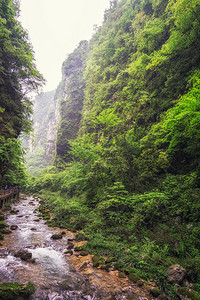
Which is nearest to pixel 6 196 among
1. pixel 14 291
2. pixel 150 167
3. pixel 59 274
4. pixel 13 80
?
pixel 13 80

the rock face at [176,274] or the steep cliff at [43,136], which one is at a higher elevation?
the steep cliff at [43,136]

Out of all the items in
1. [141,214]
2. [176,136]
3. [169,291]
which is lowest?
[169,291]

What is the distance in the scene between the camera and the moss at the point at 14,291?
2.92m

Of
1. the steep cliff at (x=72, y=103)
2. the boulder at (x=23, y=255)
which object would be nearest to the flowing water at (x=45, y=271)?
the boulder at (x=23, y=255)

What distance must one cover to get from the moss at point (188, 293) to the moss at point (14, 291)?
352cm

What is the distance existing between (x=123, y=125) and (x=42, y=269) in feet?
34.7

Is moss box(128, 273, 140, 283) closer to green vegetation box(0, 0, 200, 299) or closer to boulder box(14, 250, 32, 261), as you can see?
green vegetation box(0, 0, 200, 299)

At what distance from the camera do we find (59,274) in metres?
4.26

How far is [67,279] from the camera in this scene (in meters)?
4.05

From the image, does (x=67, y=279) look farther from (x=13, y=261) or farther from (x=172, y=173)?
(x=172, y=173)

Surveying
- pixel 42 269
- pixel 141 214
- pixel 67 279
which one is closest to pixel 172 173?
pixel 141 214

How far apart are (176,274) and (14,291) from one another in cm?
393

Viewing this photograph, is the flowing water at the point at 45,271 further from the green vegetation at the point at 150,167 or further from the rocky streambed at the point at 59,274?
the green vegetation at the point at 150,167

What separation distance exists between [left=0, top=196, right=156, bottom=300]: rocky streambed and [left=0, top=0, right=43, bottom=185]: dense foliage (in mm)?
7958
